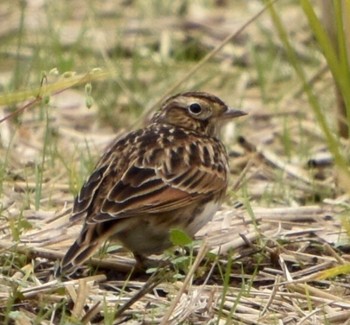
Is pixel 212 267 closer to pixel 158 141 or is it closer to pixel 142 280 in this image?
pixel 142 280

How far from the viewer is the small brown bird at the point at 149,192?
5996 millimetres

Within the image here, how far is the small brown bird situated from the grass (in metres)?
0.16

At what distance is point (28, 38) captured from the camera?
11.6 m

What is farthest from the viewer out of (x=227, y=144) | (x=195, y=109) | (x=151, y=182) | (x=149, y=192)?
(x=227, y=144)

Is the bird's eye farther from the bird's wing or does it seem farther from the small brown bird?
the bird's wing

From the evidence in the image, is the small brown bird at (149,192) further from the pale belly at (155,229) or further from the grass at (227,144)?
the grass at (227,144)

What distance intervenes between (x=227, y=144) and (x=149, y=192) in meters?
3.20

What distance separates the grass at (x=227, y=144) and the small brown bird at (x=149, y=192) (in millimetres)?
160

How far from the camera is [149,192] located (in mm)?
6168

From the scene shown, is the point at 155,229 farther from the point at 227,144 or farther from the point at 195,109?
the point at 227,144

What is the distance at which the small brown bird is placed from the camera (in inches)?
236

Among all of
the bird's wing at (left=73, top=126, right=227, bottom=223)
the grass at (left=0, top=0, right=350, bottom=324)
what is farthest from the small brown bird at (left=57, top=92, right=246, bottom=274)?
the grass at (left=0, top=0, right=350, bottom=324)

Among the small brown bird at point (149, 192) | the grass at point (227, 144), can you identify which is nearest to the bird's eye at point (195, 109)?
the small brown bird at point (149, 192)

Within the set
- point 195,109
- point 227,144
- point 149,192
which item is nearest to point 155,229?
point 149,192
